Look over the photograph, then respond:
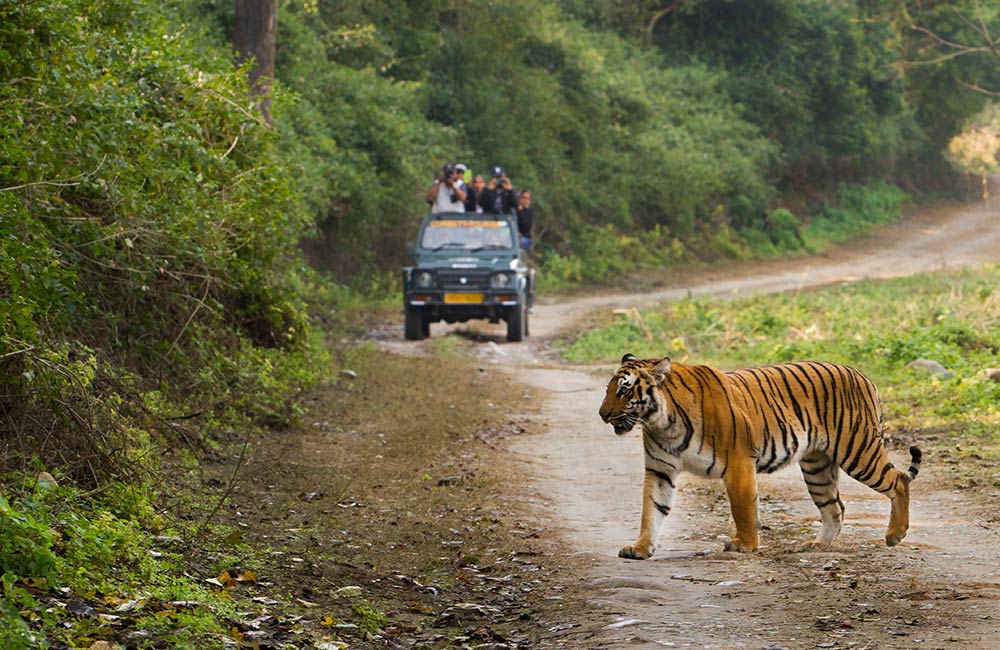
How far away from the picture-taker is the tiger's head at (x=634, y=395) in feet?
26.7

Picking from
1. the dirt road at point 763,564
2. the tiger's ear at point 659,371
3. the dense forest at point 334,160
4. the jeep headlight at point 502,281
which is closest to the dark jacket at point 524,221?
the jeep headlight at point 502,281

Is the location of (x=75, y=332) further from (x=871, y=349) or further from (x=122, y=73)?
(x=871, y=349)

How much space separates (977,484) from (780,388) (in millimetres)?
2759

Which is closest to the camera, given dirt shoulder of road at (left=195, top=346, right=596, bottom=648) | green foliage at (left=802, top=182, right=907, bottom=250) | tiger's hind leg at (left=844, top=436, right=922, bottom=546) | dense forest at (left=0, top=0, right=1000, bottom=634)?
dirt shoulder of road at (left=195, top=346, right=596, bottom=648)

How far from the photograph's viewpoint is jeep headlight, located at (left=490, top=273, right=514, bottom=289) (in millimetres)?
22031

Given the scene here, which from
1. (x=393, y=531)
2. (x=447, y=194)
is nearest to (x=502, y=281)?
(x=447, y=194)

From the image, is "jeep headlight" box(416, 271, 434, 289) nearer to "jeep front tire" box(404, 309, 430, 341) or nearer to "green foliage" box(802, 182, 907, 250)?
"jeep front tire" box(404, 309, 430, 341)

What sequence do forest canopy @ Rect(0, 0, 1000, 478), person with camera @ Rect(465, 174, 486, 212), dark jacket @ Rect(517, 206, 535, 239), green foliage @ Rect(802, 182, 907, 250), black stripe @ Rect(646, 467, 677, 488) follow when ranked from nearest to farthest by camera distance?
black stripe @ Rect(646, 467, 677, 488), forest canopy @ Rect(0, 0, 1000, 478), person with camera @ Rect(465, 174, 486, 212), dark jacket @ Rect(517, 206, 535, 239), green foliage @ Rect(802, 182, 907, 250)

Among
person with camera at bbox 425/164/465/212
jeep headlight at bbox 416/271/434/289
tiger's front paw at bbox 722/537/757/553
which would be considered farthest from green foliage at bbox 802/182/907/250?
tiger's front paw at bbox 722/537/757/553

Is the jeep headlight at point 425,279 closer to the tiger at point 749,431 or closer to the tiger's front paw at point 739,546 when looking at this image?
the tiger at point 749,431

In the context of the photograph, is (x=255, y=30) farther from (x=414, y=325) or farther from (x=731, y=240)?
(x=731, y=240)

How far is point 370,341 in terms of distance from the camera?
2233 centimetres

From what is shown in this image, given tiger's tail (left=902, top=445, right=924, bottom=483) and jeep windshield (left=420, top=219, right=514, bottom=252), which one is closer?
tiger's tail (left=902, top=445, right=924, bottom=483)

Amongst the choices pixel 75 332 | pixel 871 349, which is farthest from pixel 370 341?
pixel 75 332
